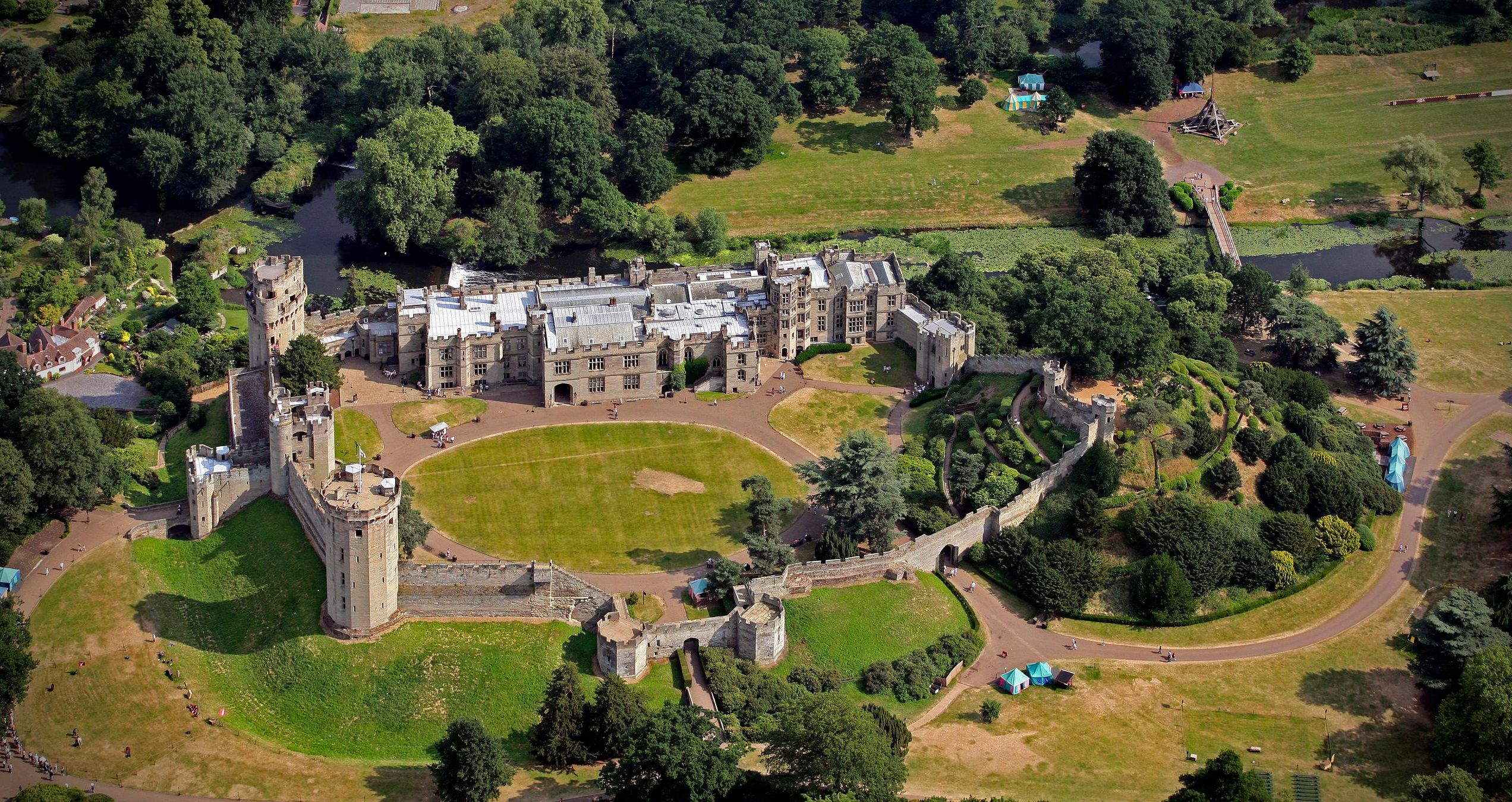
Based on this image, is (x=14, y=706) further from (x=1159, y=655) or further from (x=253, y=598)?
(x=1159, y=655)

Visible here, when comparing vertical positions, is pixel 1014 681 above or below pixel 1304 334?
below

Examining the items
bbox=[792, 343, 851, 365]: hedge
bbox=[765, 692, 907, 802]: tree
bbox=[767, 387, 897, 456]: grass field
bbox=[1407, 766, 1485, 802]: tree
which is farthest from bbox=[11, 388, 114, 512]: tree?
bbox=[1407, 766, 1485, 802]: tree

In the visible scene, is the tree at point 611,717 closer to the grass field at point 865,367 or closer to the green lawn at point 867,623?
the green lawn at point 867,623

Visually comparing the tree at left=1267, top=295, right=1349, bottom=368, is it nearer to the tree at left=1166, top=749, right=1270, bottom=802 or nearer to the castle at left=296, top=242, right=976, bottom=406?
the castle at left=296, top=242, right=976, bottom=406

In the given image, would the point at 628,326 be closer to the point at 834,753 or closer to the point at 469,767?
the point at 469,767

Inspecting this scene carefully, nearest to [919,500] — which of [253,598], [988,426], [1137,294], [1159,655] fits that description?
[988,426]

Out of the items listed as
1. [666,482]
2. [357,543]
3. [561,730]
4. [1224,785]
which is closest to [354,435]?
[666,482]
